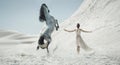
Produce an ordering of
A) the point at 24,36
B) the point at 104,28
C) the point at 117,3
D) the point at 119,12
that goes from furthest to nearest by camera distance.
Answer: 1. the point at 24,36
2. the point at 117,3
3. the point at 119,12
4. the point at 104,28

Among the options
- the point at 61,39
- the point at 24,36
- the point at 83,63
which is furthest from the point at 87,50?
the point at 24,36

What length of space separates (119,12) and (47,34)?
712 cm

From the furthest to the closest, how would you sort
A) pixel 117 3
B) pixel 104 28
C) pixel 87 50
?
pixel 117 3 → pixel 104 28 → pixel 87 50

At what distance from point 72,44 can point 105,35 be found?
207 cm

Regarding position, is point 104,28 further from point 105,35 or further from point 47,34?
point 47,34

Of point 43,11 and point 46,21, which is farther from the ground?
point 43,11

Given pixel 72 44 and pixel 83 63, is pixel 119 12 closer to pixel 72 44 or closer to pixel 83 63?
pixel 72 44

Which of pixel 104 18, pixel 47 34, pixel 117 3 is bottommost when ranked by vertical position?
pixel 47 34

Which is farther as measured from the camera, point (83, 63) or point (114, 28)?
point (114, 28)

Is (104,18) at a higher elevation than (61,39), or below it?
higher

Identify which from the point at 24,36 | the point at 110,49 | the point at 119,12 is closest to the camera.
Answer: the point at 110,49

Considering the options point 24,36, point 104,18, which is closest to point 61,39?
point 104,18

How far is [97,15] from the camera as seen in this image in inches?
589

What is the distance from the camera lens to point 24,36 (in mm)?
31672
